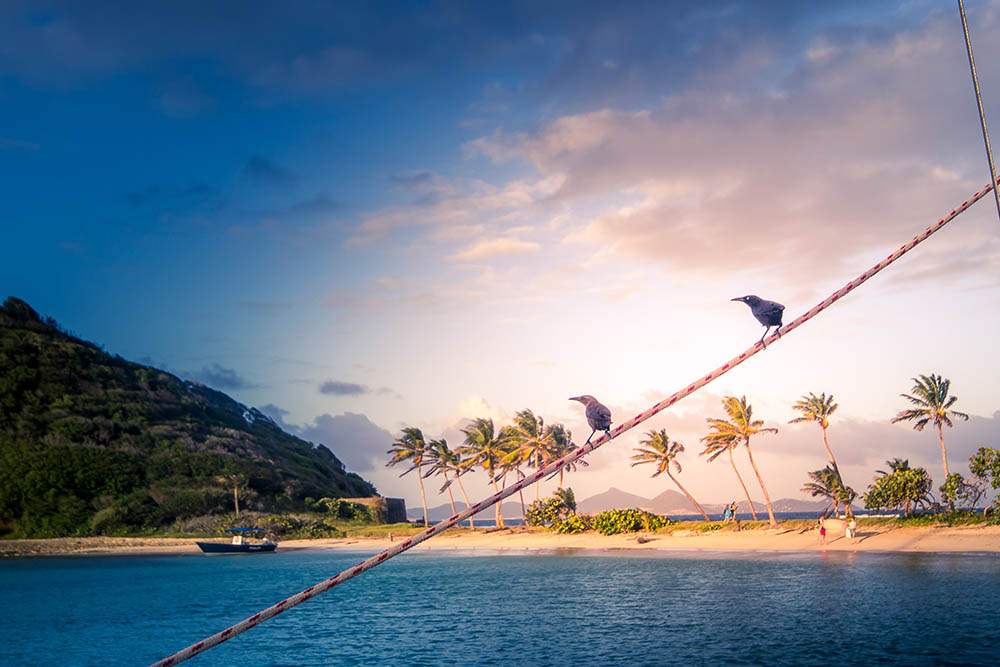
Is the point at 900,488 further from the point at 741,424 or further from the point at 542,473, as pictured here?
the point at 542,473

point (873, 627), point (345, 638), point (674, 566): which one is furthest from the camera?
point (674, 566)

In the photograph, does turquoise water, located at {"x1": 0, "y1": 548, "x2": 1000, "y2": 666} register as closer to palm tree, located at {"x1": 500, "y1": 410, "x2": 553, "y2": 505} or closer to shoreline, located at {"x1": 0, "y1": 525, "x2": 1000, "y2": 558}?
shoreline, located at {"x1": 0, "y1": 525, "x2": 1000, "y2": 558}

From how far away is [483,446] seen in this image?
246 ft

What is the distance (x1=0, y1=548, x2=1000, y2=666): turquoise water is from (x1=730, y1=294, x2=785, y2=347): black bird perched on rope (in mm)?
15439

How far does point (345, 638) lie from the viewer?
26.8 meters

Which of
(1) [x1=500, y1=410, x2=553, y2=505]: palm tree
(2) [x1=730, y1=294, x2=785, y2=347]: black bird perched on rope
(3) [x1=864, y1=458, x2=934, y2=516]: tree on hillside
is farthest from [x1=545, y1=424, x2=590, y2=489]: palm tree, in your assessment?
(2) [x1=730, y1=294, x2=785, y2=347]: black bird perched on rope

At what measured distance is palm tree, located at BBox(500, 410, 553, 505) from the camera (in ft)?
228

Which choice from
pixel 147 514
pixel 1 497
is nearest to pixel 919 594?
pixel 147 514

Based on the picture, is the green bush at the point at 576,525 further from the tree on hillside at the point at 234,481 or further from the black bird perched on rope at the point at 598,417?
the black bird perched on rope at the point at 598,417

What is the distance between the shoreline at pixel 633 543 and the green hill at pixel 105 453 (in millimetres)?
2631

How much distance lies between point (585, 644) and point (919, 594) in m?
14.1

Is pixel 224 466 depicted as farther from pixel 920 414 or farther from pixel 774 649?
pixel 774 649

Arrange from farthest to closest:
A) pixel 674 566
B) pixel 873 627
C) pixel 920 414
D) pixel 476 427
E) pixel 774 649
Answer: pixel 476 427
pixel 920 414
pixel 674 566
pixel 873 627
pixel 774 649

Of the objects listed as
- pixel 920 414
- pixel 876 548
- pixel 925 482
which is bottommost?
pixel 876 548
